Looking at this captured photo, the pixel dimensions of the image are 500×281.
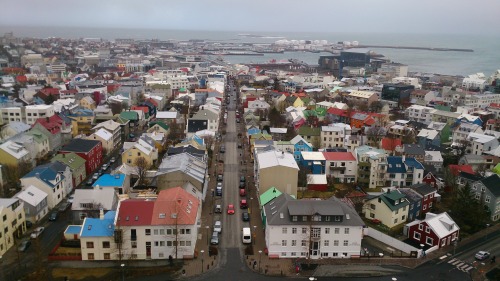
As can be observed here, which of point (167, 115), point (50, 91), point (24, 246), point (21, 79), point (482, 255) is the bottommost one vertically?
point (482, 255)

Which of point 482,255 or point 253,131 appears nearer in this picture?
point 482,255

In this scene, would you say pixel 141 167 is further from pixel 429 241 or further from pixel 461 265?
pixel 461 265

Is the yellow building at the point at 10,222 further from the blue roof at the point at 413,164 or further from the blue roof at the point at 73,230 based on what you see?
the blue roof at the point at 413,164

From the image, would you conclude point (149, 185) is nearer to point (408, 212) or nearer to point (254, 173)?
point (254, 173)

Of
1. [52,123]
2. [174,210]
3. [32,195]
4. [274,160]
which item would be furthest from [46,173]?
[274,160]

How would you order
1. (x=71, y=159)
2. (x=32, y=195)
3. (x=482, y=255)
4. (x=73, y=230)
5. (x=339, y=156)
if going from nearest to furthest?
(x=482, y=255) → (x=73, y=230) → (x=32, y=195) → (x=71, y=159) → (x=339, y=156)

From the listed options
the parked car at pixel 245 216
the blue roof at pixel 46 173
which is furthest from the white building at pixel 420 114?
the blue roof at pixel 46 173
